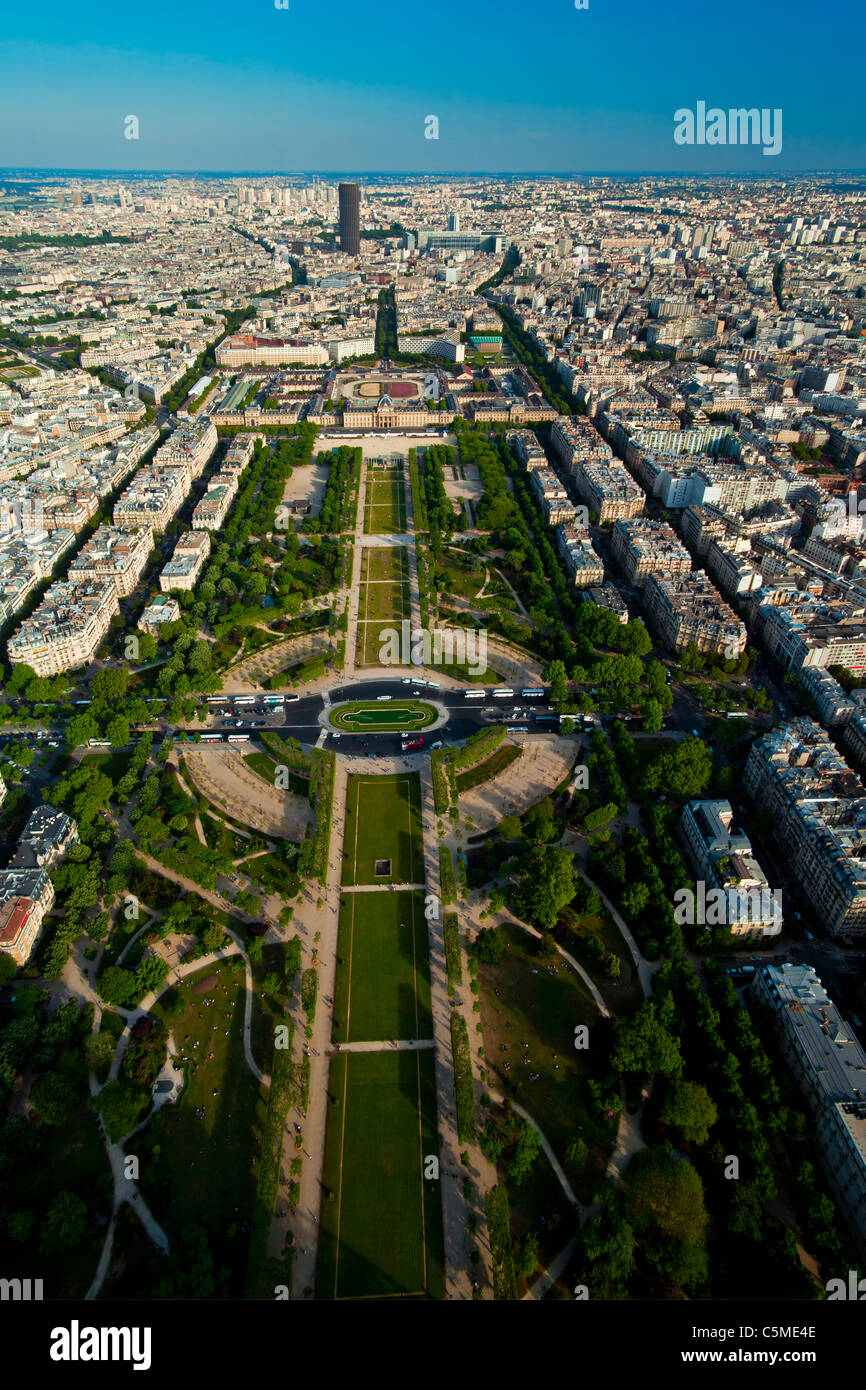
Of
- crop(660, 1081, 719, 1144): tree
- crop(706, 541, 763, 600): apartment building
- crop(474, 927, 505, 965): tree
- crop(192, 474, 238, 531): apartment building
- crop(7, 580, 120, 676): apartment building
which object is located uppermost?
crop(192, 474, 238, 531): apartment building

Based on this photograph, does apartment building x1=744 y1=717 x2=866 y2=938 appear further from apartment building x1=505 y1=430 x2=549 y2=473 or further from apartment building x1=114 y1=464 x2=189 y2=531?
apartment building x1=114 y1=464 x2=189 y2=531

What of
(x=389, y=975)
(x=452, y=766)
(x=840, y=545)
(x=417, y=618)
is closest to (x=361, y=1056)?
(x=389, y=975)

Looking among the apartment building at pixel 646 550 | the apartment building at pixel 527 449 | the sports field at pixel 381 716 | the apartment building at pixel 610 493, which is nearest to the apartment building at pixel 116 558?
the sports field at pixel 381 716

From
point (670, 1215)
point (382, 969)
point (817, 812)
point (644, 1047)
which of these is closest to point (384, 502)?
point (817, 812)

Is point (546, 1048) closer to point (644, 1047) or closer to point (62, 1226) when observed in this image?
point (644, 1047)

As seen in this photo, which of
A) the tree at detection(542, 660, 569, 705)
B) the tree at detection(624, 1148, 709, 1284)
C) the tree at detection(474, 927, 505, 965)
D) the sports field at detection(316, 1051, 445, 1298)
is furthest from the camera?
the tree at detection(542, 660, 569, 705)

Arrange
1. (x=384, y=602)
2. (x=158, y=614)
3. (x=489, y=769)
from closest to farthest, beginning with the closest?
(x=489, y=769), (x=158, y=614), (x=384, y=602)

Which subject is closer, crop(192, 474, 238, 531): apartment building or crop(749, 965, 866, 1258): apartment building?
crop(749, 965, 866, 1258): apartment building

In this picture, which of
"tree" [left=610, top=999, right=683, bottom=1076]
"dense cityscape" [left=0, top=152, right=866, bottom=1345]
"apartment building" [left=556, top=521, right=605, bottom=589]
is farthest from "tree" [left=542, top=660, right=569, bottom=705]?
"tree" [left=610, top=999, right=683, bottom=1076]
